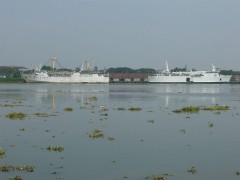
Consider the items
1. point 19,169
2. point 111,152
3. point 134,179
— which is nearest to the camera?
point 134,179

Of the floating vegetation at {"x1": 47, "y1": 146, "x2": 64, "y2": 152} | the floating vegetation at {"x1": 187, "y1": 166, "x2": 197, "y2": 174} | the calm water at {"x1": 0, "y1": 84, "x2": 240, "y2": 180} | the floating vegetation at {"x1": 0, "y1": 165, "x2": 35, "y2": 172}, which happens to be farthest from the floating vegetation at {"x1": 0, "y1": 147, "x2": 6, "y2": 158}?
the floating vegetation at {"x1": 187, "y1": 166, "x2": 197, "y2": 174}

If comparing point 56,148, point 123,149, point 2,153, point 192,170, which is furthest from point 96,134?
point 192,170

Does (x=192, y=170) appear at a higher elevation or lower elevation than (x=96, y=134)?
lower

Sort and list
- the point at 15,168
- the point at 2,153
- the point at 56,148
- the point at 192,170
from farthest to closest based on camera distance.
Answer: the point at 56,148 → the point at 2,153 → the point at 192,170 → the point at 15,168

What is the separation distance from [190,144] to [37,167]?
8057 mm

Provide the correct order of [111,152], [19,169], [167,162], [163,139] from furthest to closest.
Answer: [163,139] < [111,152] < [167,162] < [19,169]

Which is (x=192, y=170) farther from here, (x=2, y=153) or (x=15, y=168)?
(x=2, y=153)

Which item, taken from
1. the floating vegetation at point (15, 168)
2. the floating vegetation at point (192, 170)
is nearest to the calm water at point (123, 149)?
the floating vegetation at point (192, 170)

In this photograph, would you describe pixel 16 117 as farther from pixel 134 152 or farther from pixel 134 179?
pixel 134 179

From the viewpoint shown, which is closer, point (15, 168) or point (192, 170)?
point (15, 168)

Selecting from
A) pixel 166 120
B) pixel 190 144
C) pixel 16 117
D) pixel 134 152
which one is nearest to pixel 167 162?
pixel 134 152

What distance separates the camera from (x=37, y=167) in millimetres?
14758

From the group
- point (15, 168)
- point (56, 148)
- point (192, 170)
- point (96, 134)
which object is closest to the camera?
point (15, 168)

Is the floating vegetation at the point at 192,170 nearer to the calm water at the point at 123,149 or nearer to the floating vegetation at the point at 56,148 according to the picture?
the calm water at the point at 123,149
